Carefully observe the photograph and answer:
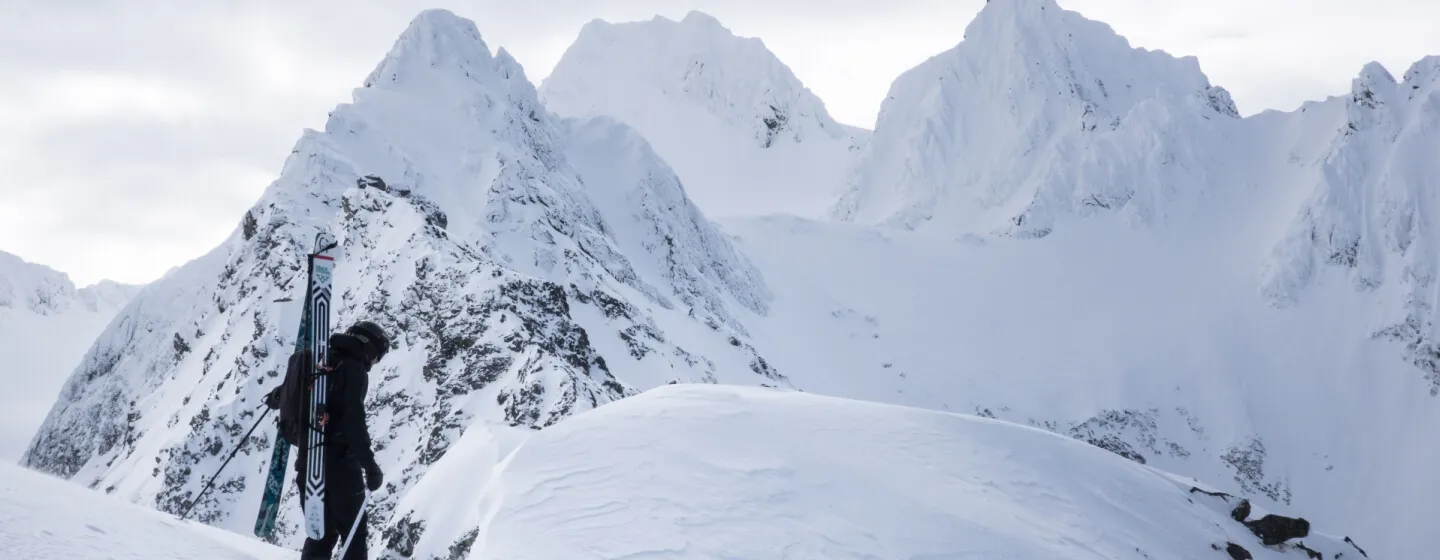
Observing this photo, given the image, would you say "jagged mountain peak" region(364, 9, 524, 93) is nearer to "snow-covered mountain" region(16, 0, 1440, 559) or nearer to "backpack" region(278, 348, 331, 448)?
"snow-covered mountain" region(16, 0, 1440, 559)

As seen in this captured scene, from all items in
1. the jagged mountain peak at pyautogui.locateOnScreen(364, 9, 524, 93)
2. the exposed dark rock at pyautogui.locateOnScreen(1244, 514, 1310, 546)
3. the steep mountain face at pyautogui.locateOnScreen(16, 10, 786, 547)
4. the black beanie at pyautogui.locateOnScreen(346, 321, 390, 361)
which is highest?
the jagged mountain peak at pyautogui.locateOnScreen(364, 9, 524, 93)

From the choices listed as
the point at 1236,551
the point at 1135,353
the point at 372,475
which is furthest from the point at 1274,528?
the point at 1135,353

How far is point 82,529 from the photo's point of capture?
716 cm

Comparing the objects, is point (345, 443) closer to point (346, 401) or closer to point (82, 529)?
point (346, 401)

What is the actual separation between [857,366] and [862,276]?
28.0 m

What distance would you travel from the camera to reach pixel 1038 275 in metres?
141

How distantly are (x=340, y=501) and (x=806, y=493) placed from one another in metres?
4.94

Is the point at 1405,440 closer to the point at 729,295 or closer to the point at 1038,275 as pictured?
the point at 1038,275

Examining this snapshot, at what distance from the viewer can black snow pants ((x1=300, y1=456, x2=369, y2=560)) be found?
846 centimetres

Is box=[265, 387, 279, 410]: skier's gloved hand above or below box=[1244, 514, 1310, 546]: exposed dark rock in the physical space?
below

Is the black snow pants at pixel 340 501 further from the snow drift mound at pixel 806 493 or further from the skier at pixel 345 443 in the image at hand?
the snow drift mound at pixel 806 493

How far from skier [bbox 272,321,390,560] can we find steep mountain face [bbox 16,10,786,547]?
2563 millimetres

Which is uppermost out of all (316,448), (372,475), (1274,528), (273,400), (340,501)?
(1274,528)

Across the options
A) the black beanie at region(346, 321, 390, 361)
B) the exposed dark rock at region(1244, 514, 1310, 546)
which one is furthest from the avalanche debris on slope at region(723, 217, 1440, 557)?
the black beanie at region(346, 321, 390, 361)
